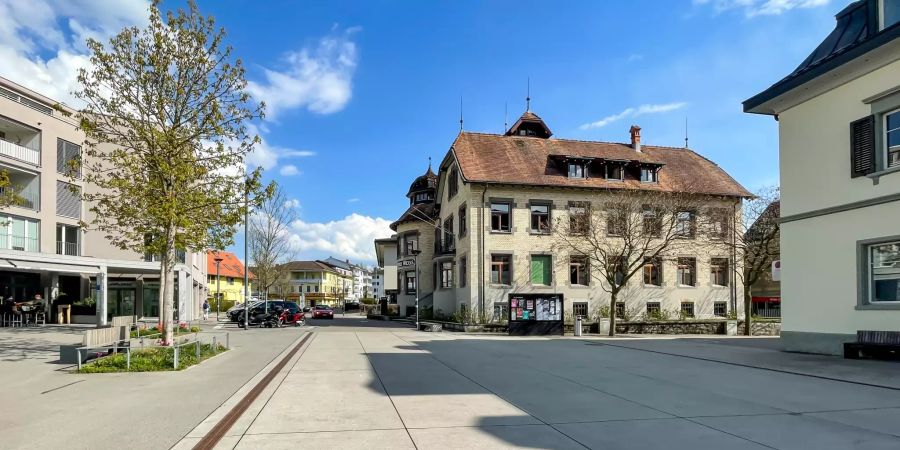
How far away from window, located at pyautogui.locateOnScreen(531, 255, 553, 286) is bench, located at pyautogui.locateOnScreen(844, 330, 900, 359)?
20706 millimetres

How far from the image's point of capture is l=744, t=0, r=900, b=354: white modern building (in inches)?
625

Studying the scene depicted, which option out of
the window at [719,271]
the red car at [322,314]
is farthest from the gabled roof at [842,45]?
the red car at [322,314]

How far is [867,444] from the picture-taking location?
680 centimetres

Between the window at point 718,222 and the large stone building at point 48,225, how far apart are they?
98.8 ft

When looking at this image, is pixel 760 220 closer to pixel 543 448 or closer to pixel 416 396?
pixel 416 396

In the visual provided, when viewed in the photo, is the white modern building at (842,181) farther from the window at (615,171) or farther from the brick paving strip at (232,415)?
the window at (615,171)

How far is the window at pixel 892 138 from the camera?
15.9m

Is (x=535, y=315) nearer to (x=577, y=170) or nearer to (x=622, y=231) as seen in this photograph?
(x=622, y=231)

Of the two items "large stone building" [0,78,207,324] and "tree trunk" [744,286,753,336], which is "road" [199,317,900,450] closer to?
"tree trunk" [744,286,753,336]

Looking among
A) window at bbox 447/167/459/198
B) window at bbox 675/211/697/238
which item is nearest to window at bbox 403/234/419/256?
window at bbox 447/167/459/198

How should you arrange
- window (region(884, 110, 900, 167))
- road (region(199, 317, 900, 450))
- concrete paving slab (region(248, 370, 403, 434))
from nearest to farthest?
road (region(199, 317, 900, 450)) → concrete paving slab (region(248, 370, 403, 434)) → window (region(884, 110, 900, 167))

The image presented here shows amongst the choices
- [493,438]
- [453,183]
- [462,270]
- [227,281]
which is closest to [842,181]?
[493,438]

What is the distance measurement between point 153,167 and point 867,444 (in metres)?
16.3

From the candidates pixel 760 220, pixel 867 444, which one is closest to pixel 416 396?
pixel 867 444
